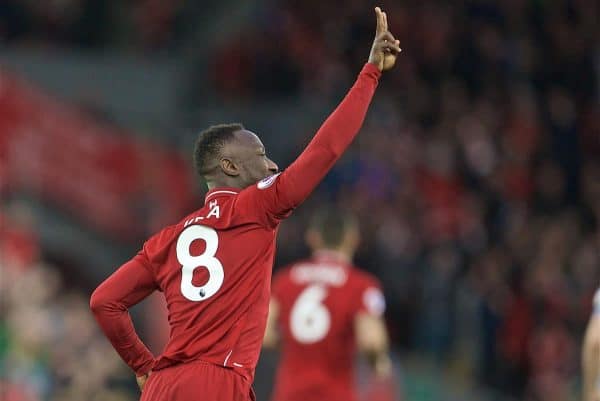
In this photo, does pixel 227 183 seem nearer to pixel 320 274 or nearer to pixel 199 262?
pixel 199 262

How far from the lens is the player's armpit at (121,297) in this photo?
495 centimetres

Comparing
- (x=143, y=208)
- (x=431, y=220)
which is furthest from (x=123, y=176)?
(x=431, y=220)

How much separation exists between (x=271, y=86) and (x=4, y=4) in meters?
3.31

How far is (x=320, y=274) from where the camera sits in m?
7.47

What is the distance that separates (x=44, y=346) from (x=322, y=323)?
4.87 meters

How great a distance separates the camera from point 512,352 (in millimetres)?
11805

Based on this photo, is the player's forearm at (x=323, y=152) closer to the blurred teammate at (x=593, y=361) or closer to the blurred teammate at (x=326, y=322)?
the blurred teammate at (x=593, y=361)

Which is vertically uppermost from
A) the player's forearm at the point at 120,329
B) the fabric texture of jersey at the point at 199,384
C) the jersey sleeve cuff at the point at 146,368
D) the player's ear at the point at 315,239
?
the player's ear at the point at 315,239

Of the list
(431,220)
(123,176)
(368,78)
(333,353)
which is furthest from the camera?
(123,176)

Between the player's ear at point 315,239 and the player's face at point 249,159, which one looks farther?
the player's ear at point 315,239

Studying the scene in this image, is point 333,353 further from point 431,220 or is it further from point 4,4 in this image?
point 4,4

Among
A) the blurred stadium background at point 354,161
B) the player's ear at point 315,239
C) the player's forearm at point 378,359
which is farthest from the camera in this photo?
the blurred stadium background at point 354,161

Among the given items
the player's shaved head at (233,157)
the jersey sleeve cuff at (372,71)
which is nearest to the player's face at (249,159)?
the player's shaved head at (233,157)

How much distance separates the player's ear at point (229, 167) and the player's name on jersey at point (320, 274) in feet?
8.48
